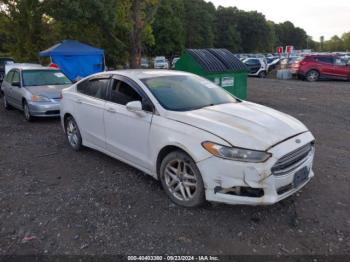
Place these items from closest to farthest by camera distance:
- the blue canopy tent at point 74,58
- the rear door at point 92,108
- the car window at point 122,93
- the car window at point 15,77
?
the car window at point 122,93, the rear door at point 92,108, the car window at point 15,77, the blue canopy tent at point 74,58

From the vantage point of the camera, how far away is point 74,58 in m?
14.2

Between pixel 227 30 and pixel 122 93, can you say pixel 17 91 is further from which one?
pixel 227 30

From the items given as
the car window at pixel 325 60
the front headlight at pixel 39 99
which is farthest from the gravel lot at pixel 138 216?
Result: the car window at pixel 325 60

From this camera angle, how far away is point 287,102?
37.6 feet

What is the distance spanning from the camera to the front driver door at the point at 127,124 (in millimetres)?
4168

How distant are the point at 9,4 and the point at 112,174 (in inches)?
742

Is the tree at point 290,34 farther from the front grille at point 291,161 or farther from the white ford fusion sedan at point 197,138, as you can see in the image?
the front grille at point 291,161

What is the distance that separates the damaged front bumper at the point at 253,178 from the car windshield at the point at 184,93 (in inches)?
40.7

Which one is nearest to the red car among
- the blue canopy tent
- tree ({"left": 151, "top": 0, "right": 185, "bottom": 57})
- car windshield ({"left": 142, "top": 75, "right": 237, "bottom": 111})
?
the blue canopy tent

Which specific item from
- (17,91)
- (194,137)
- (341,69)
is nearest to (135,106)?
(194,137)

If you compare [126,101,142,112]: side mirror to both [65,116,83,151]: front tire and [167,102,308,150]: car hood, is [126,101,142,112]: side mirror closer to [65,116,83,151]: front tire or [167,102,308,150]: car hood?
[167,102,308,150]: car hood

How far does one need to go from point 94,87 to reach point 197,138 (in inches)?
99.5

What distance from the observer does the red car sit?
2019 centimetres

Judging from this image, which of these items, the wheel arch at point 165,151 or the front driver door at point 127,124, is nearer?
the wheel arch at point 165,151
